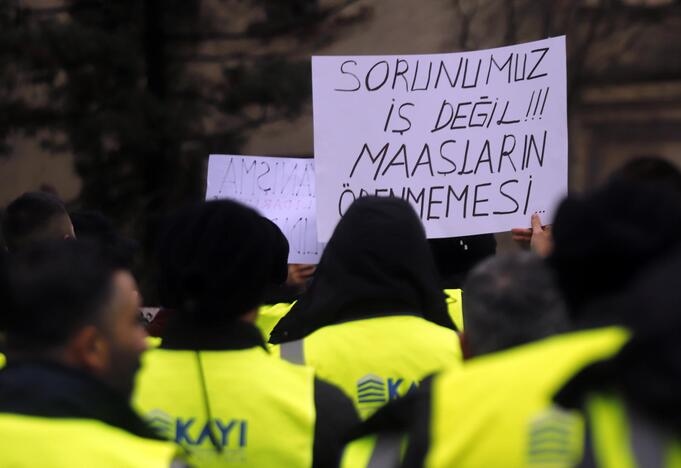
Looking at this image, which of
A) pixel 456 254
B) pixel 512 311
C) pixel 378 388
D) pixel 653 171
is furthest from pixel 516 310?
pixel 456 254

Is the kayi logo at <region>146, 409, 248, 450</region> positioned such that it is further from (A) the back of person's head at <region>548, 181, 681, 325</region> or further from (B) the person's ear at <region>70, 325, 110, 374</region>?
(A) the back of person's head at <region>548, 181, 681, 325</region>

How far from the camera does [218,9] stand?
1134cm

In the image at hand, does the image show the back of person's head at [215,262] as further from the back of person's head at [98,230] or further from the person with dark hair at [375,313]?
the back of person's head at [98,230]

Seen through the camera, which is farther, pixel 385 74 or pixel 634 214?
pixel 385 74

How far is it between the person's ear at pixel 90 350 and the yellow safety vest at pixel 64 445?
0.15 m

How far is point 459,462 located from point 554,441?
0.15m

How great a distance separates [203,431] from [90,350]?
1.65ft

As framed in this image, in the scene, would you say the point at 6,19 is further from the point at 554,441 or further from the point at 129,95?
the point at 554,441

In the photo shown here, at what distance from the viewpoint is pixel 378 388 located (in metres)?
2.98

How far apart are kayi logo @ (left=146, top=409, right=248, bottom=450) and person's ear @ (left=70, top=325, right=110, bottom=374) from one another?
0.42 meters

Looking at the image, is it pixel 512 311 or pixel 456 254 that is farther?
pixel 456 254

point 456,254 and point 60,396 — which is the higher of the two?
point 456,254

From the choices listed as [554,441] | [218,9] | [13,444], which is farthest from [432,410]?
[218,9]

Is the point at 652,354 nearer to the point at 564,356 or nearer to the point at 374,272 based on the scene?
the point at 564,356
